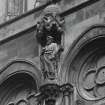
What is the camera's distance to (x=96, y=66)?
21922 mm

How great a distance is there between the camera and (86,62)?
72.6 feet

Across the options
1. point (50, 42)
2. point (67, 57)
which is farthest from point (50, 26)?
point (67, 57)

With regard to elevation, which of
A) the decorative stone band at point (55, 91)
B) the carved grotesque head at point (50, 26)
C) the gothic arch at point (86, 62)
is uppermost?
the carved grotesque head at point (50, 26)

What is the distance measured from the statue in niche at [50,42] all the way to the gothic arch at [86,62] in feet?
1.06

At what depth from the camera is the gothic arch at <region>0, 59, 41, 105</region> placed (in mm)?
23203

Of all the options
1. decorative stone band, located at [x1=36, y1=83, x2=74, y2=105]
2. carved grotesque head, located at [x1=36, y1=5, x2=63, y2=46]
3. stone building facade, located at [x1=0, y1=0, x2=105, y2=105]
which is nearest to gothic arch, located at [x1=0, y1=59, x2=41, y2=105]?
stone building facade, located at [x1=0, y1=0, x2=105, y2=105]

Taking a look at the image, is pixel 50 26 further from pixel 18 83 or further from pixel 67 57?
pixel 18 83

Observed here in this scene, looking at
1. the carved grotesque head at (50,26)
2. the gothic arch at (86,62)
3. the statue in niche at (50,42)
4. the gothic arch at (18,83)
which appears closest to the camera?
the gothic arch at (86,62)

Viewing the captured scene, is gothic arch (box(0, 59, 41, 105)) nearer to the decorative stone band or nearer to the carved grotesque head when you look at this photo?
the carved grotesque head

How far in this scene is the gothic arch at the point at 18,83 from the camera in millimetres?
23203

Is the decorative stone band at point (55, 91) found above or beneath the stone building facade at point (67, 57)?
beneath

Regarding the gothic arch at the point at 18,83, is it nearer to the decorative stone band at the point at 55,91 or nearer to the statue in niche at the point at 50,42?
the statue in niche at the point at 50,42

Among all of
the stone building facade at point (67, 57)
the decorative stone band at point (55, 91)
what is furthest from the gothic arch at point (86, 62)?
the decorative stone band at point (55, 91)

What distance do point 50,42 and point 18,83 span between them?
85.8 inches
